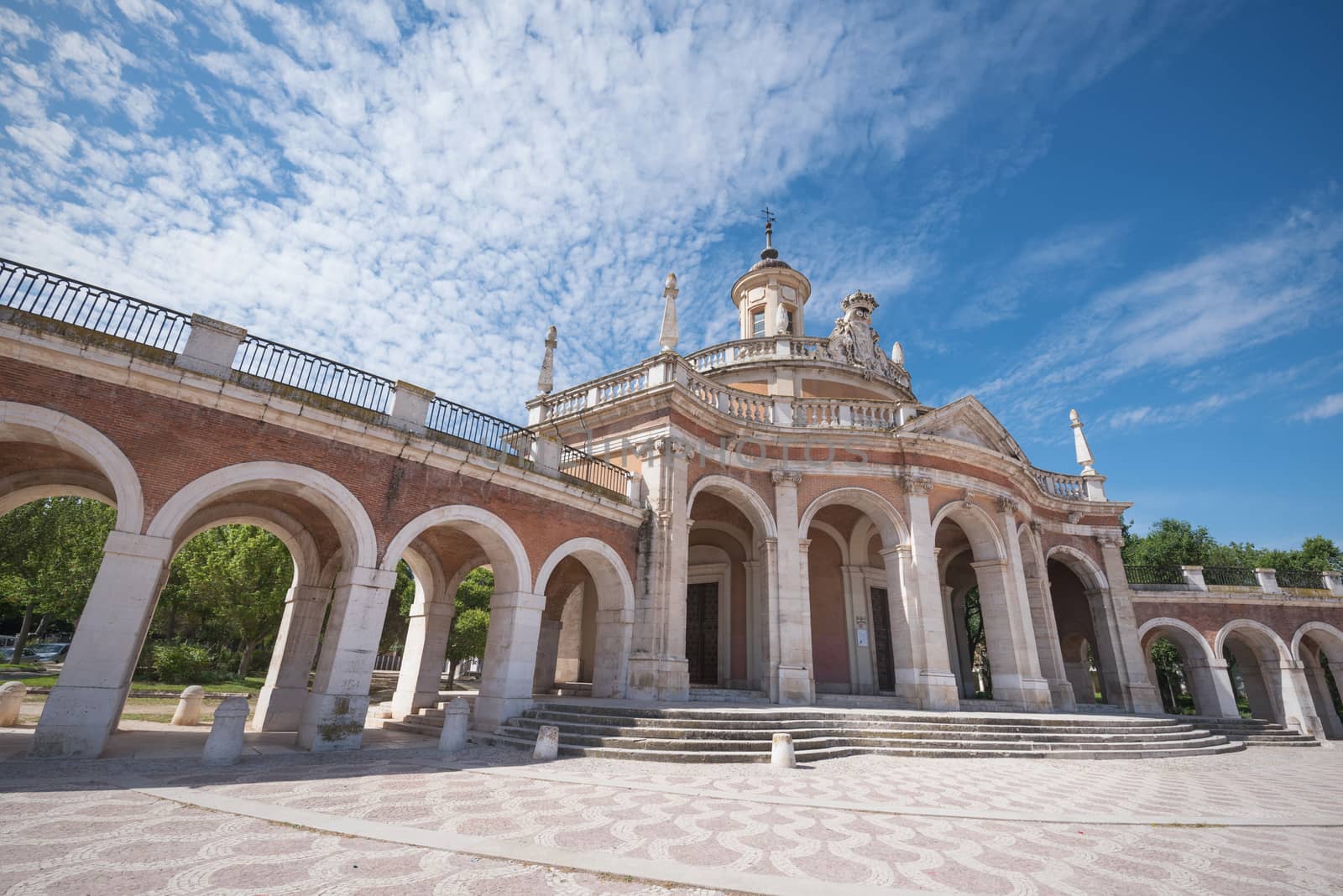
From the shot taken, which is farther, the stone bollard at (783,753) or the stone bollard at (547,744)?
the stone bollard at (547,744)

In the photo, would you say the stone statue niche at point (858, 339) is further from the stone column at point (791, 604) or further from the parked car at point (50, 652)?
the parked car at point (50, 652)

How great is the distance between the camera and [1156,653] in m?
38.5

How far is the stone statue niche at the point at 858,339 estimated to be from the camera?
2112 cm

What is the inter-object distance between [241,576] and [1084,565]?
35.3m

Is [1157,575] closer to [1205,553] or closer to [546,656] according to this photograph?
[1205,553]

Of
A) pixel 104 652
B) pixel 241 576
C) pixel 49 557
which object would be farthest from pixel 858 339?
pixel 49 557

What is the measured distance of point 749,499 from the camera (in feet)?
54.7

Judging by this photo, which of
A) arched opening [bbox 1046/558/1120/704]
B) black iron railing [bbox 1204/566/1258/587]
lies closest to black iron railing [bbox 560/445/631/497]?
arched opening [bbox 1046/558/1120/704]

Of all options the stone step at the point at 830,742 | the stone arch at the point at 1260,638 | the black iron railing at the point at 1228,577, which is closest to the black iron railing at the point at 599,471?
the stone step at the point at 830,742

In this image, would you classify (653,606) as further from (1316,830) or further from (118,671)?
(1316,830)

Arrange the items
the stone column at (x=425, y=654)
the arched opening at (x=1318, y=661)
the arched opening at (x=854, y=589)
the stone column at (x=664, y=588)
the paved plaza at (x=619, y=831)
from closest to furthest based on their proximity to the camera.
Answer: the paved plaza at (x=619, y=831) < the stone column at (x=664, y=588) < the stone column at (x=425, y=654) < the arched opening at (x=854, y=589) < the arched opening at (x=1318, y=661)

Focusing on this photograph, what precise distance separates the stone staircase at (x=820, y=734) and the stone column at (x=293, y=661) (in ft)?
8.89

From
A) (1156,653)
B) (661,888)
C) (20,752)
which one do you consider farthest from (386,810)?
(1156,653)

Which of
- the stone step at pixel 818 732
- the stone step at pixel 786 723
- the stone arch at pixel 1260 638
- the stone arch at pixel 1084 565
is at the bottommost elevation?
the stone step at pixel 818 732
